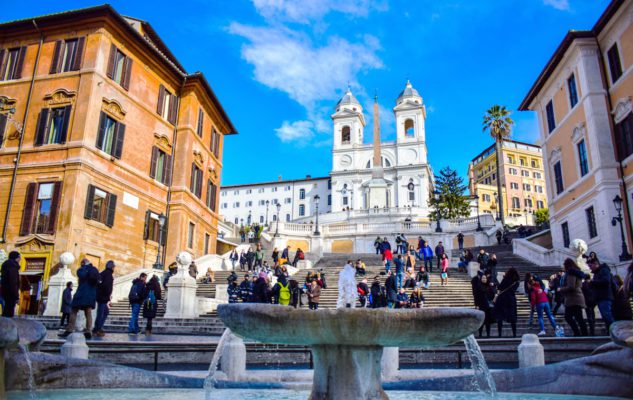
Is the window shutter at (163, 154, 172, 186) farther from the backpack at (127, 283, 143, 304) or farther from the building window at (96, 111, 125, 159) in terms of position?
the backpack at (127, 283, 143, 304)

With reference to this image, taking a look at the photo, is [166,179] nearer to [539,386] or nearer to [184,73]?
[184,73]

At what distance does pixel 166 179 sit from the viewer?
1096 inches

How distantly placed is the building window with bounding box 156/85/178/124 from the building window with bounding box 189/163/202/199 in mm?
3123

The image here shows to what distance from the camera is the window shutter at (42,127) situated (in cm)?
2267

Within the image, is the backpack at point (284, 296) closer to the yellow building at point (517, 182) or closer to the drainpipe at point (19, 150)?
the drainpipe at point (19, 150)

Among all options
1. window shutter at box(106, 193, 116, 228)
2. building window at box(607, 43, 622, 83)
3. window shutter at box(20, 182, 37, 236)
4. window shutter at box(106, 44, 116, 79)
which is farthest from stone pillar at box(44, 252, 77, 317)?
building window at box(607, 43, 622, 83)

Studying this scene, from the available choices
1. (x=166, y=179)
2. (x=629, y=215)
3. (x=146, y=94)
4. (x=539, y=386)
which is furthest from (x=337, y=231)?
(x=539, y=386)

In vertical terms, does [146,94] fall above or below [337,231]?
above

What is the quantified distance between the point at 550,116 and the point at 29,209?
28382 mm

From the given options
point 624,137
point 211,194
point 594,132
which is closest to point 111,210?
point 211,194

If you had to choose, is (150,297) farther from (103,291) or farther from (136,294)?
(103,291)

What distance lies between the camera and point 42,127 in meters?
22.8

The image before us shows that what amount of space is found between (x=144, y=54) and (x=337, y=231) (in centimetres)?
2226

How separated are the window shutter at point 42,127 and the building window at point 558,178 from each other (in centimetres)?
2720
